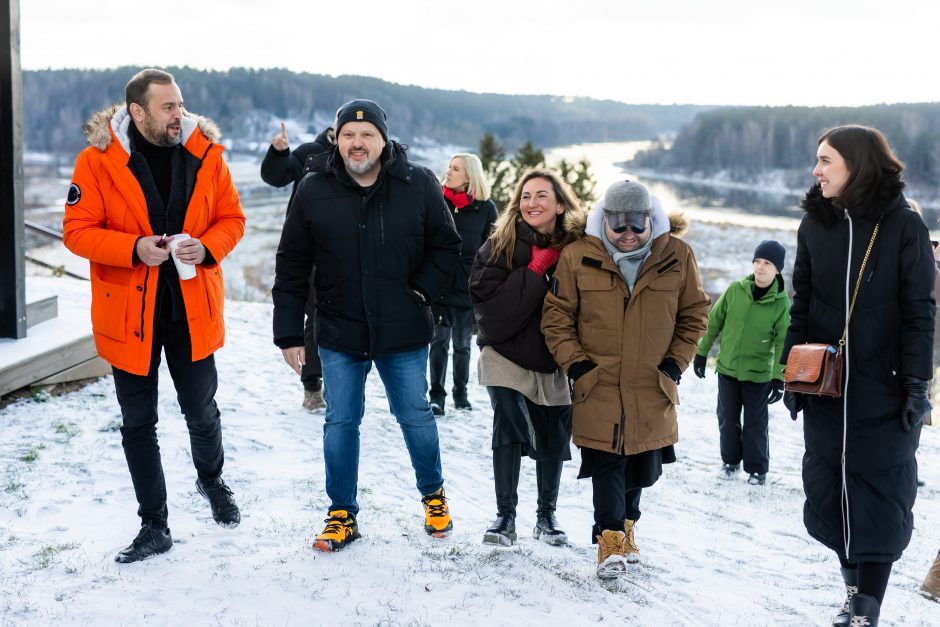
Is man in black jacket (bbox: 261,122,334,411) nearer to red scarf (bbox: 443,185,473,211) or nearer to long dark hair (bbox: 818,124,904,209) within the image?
red scarf (bbox: 443,185,473,211)

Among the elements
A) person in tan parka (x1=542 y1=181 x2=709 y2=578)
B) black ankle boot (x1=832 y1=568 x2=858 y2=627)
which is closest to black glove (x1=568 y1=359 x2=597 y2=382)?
person in tan parka (x1=542 y1=181 x2=709 y2=578)

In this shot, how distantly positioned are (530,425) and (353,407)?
0.86 meters

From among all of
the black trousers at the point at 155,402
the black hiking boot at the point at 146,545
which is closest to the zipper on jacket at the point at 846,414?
the black trousers at the point at 155,402

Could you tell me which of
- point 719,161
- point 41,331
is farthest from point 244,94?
point 41,331

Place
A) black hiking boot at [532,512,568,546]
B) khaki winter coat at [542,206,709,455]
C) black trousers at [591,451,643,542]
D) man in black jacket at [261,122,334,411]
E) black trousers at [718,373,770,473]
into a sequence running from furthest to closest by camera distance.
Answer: black trousers at [718,373,770,473] < man in black jacket at [261,122,334,411] < black hiking boot at [532,512,568,546] < black trousers at [591,451,643,542] < khaki winter coat at [542,206,709,455]

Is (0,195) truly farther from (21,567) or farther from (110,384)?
(21,567)

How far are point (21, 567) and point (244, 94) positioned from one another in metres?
86.4

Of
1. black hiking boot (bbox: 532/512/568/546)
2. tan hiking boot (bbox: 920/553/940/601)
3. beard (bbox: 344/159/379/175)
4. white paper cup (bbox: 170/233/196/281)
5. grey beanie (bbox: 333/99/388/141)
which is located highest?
grey beanie (bbox: 333/99/388/141)

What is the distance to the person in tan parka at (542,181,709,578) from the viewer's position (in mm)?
3504

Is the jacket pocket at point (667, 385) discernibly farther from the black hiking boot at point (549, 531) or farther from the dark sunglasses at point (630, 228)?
the black hiking boot at point (549, 531)

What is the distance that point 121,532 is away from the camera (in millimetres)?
3846

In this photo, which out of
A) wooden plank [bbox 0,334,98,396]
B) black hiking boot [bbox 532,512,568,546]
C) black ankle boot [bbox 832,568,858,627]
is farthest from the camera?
wooden plank [bbox 0,334,98,396]

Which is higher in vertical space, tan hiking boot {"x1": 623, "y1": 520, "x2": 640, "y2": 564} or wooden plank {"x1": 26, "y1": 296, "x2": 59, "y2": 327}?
wooden plank {"x1": 26, "y1": 296, "x2": 59, "y2": 327}

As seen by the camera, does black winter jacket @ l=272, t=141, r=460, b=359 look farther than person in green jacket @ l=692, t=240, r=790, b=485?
No
